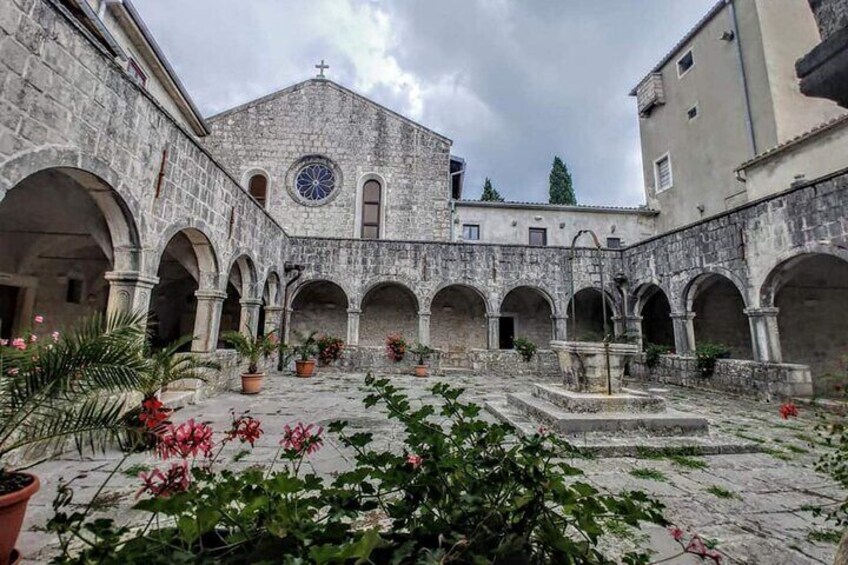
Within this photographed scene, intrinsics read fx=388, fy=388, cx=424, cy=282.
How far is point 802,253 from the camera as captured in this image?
A: 7.00m

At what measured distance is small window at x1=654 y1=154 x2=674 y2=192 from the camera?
15172 mm

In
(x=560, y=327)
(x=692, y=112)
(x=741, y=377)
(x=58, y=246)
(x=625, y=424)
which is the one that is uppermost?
(x=692, y=112)

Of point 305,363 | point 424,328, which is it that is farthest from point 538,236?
point 305,363

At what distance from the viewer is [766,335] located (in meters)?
7.62

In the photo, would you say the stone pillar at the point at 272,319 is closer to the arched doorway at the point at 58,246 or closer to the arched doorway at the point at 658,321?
the arched doorway at the point at 58,246

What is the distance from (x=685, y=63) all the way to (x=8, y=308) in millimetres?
20634

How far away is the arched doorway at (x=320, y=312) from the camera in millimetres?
13242

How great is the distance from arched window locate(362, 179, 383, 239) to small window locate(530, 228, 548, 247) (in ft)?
19.8

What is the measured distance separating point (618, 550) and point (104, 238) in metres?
6.34

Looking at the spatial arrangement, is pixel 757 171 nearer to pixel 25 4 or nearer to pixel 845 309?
pixel 845 309

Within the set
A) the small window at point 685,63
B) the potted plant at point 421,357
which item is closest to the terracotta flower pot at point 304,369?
the potted plant at point 421,357

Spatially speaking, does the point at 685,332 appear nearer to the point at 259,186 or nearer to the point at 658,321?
the point at 658,321

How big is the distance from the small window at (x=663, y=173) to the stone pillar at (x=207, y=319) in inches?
635

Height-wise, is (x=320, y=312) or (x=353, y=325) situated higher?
(x=320, y=312)
